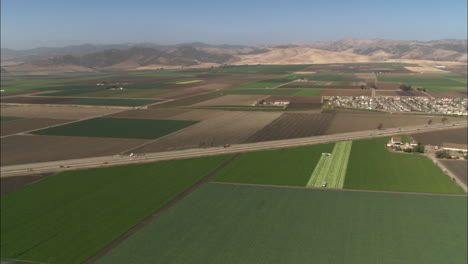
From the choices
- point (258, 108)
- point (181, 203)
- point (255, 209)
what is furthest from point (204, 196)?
point (258, 108)

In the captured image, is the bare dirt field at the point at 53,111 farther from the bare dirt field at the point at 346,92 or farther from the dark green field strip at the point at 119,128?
the bare dirt field at the point at 346,92

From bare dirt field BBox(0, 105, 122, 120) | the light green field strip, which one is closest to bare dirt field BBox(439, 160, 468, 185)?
the light green field strip

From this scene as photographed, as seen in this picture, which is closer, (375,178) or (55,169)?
(375,178)

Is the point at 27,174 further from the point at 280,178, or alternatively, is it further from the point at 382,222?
the point at 382,222

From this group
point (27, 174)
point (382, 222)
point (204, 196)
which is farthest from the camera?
point (27, 174)

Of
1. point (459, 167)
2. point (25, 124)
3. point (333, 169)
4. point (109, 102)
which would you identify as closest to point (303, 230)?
point (333, 169)

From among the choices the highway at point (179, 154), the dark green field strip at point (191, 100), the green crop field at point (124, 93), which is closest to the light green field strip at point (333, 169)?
the highway at point (179, 154)

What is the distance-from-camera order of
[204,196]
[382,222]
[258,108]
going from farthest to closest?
[258,108] → [204,196] → [382,222]

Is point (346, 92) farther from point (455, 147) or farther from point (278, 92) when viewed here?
point (455, 147)
